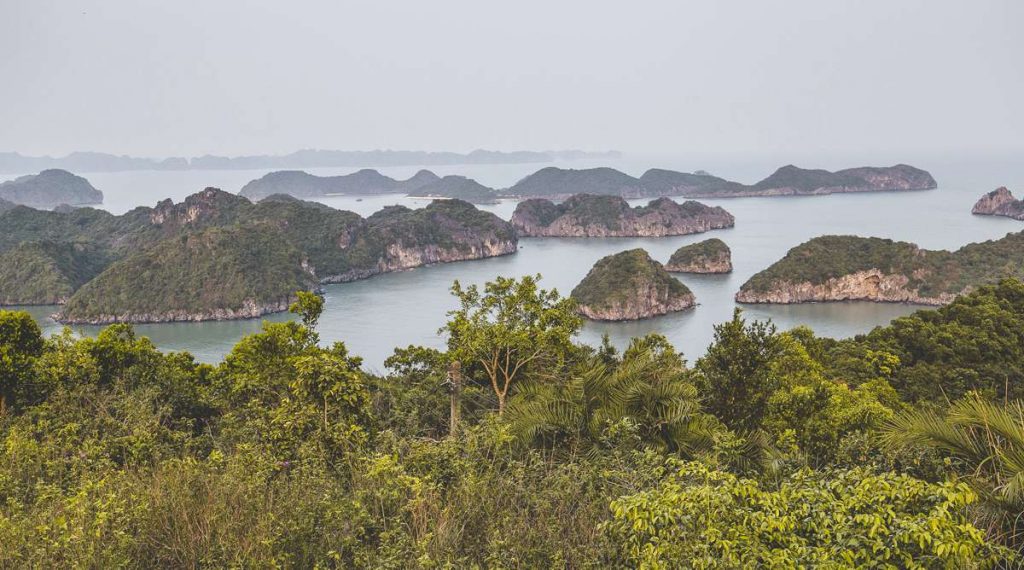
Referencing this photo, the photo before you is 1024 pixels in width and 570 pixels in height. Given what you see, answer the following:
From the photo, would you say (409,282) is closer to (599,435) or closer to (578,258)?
(578,258)

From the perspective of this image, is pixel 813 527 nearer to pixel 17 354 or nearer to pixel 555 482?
pixel 555 482

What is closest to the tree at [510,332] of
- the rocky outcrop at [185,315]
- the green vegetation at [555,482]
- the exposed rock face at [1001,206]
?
the green vegetation at [555,482]

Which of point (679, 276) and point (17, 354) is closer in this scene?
point (17, 354)

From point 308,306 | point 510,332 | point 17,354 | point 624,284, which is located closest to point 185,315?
point 624,284

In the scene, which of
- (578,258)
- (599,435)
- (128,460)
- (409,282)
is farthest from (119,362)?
(578,258)

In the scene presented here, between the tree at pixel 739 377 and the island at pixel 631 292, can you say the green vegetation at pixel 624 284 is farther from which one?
the tree at pixel 739 377

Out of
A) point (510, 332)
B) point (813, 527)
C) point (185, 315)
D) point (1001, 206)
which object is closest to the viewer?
point (813, 527)
